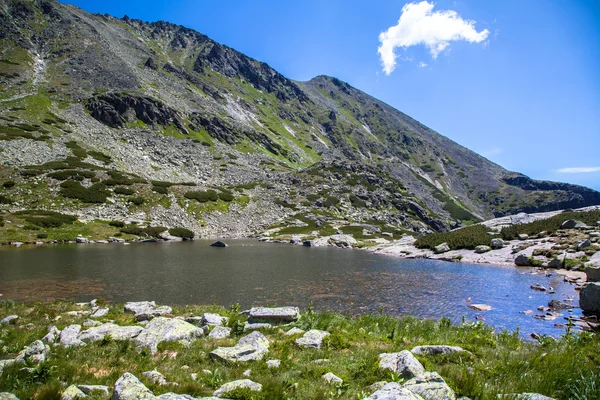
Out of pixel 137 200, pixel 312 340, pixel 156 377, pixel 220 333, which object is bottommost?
pixel 220 333

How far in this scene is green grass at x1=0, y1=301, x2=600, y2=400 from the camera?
702 centimetres

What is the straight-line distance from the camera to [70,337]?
11.4 meters

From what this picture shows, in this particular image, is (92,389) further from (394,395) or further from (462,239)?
(462,239)

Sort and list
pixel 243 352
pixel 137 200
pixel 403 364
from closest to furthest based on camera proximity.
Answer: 1. pixel 403 364
2. pixel 243 352
3. pixel 137 200

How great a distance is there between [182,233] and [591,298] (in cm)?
6620

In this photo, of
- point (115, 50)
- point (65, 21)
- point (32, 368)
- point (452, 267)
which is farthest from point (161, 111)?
point (32, 368)

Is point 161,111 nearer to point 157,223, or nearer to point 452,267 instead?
point 157,223

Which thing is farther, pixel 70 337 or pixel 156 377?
pixel 70 337

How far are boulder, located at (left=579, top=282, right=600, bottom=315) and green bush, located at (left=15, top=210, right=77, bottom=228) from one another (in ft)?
239

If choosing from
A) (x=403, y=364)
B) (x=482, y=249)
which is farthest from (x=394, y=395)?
(x=482, y=249)

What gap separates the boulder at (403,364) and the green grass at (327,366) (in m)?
0.32

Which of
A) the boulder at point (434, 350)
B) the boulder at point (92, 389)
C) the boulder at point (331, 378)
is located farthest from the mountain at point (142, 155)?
the boulder at point (434, 350)

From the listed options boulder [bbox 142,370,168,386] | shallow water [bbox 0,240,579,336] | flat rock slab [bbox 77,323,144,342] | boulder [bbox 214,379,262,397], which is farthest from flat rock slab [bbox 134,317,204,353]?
shallow water [bbox 0,240,579,336]

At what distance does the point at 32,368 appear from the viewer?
25.3 ft
